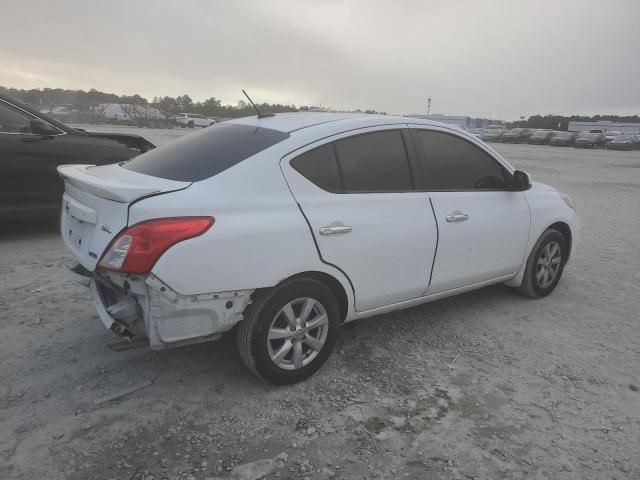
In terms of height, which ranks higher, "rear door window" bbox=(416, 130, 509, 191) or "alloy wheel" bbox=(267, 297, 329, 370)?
"rear door window" bbox=(416, 130, 509, 191)

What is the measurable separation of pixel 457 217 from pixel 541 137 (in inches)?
1969

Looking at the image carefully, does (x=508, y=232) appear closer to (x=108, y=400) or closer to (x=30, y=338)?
(x=108, y=400)

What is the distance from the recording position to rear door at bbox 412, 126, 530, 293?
12.2 feet

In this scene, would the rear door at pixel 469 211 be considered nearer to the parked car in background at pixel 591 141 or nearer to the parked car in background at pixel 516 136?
the parked car in background at pixel 591 141

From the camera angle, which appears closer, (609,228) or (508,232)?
(508,232)

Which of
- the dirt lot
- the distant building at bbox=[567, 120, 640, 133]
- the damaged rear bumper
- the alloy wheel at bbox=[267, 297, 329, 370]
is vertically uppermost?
the distant building at bbox=[567, 120, 640, 133]

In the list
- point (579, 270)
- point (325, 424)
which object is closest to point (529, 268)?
point (579, 270)

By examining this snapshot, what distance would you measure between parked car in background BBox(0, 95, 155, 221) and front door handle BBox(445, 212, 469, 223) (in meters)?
3.90

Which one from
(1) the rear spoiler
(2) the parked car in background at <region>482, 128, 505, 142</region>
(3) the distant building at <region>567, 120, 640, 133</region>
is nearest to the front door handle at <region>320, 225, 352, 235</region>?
(1) the rear spoiler

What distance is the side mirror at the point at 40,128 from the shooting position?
5.85 metres

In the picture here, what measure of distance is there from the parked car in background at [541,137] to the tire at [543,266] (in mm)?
48266

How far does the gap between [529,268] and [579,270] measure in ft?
5.11

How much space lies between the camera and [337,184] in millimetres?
3217

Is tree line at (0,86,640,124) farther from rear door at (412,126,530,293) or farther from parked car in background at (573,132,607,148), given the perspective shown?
parked car in background at (573,132,607,148)
